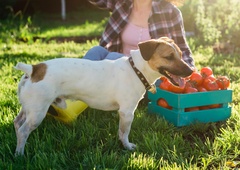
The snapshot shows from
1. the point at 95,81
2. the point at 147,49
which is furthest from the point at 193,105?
the point at 95,81

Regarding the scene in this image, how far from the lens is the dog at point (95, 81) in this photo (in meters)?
3.24

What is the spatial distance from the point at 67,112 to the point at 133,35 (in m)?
1.83

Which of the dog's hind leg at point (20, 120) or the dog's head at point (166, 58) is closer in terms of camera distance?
the dog's head at point (166, 58)

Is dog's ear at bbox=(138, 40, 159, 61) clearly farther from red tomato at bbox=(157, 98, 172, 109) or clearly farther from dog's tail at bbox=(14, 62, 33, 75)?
red tomato at bbox=(157, 98, 172, 109)

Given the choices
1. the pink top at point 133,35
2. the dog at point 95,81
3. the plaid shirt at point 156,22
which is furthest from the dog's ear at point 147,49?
the pink top at point 133,35

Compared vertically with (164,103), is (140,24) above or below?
above

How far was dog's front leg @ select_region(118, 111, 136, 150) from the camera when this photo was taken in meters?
3.56

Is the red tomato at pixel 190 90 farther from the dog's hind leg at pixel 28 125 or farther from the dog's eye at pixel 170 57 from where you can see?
the dog's hind leg at pixel 28 125

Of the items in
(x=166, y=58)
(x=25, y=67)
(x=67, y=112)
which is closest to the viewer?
(x=25, y=67)

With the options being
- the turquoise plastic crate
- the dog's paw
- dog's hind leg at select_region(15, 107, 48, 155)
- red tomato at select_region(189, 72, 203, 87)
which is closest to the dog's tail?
dog's hind leg at select_region(15, 107, 48, 155)

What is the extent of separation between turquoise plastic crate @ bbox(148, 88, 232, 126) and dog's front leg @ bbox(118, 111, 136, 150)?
74 centimetres

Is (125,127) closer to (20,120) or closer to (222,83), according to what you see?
(20,120)

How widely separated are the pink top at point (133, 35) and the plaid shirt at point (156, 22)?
74 mm

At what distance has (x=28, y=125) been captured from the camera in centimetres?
327
